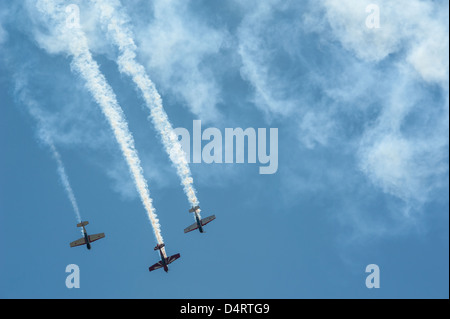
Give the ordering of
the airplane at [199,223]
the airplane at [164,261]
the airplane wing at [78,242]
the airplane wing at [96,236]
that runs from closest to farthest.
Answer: the airplane at [164,261] → the airplane at [199,223] → the airplane wing at [78,242] → the airplane wing at [96,236]

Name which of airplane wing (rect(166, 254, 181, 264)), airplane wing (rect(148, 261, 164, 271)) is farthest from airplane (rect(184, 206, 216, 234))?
Result: airplane wing (rect(148, 261, 164, 271))

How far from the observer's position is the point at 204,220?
2990 inches

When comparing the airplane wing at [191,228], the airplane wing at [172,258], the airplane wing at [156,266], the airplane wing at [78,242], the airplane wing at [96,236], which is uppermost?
the airplane wing at [191,228]

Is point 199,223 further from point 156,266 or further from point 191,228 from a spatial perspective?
point 156,266

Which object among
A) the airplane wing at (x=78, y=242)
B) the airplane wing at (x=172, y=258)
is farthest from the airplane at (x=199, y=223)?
the airplane wing at (x=78, y=242)

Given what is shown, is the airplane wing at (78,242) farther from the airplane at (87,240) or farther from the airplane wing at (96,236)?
the airplane wing at (96,236)

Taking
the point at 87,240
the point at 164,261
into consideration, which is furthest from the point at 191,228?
the point at 87,240

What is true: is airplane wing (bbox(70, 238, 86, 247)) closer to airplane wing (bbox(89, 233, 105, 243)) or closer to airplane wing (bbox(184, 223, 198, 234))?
airplane wing (bbox(89, 233, 105, 243))

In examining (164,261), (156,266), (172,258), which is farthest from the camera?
(156,266)

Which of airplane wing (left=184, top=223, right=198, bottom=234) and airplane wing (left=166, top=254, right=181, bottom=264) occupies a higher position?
airplane wing (left=184, top=223, right=198, bottom=234)

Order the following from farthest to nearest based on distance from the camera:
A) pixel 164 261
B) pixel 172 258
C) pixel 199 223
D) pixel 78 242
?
1. pixel 78 242
2. pixel 172 258
3. pixel 199 223
4. pixel 164 261
